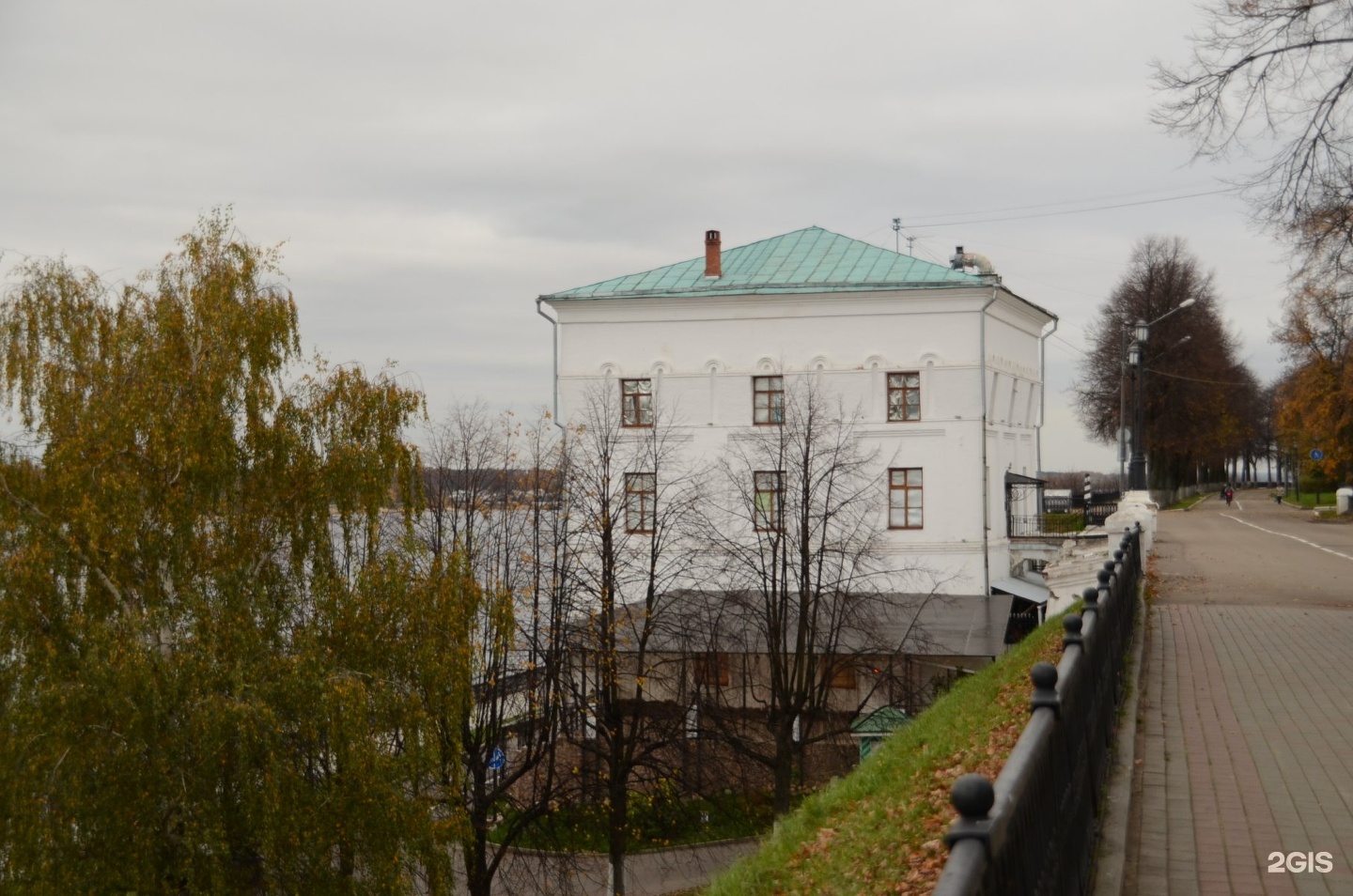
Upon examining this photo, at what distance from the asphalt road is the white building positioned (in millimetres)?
5715

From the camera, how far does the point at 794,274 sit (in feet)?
119

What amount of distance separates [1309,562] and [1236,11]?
14968 mm

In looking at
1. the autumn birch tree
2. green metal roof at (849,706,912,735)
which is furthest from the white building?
the autumn birch tree

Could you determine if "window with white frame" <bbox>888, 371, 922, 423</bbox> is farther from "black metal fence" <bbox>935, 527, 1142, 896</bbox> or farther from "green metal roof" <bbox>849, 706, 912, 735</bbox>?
"black metal fence" <bbox>935, 527, 1142, 896</bbox>

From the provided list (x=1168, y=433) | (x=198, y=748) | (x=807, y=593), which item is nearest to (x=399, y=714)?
(x=198, y=748)

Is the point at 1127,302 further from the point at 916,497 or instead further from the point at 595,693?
the point at 595,693

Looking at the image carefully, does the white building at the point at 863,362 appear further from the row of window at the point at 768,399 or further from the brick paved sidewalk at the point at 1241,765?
the brick paved sidewalk at the point at 1241,765

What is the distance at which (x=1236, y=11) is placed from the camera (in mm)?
14297

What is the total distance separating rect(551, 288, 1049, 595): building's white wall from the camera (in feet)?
114

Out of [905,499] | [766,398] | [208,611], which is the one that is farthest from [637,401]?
[208,611]

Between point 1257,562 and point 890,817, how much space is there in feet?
68.3

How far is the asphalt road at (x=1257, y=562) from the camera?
63.5ft

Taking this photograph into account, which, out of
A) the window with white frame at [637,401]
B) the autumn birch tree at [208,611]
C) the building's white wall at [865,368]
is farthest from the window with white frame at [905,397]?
the autumn birch tree at [208,611]

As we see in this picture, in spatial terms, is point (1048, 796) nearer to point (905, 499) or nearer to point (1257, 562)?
point (1257, 562)
